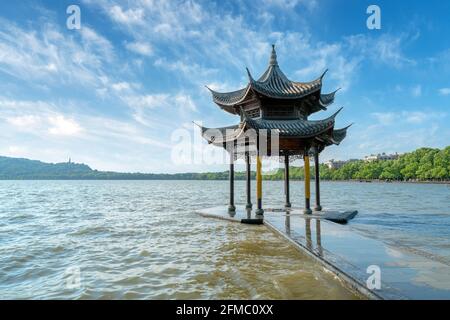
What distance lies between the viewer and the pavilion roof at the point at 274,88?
14.9 meters

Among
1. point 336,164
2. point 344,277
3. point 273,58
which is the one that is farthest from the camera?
point 336,164

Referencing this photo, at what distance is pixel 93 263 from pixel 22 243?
5613mm

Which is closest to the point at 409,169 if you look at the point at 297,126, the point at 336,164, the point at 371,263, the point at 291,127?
the point at 336,164

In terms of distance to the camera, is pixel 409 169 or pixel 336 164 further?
pixel 336 164

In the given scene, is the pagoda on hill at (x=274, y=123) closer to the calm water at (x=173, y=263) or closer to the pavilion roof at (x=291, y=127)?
the pavilion roof at (x=291, y=127)

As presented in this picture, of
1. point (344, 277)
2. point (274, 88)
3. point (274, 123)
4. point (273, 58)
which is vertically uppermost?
point (273, 58)

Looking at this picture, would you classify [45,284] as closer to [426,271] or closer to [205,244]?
[205,244]

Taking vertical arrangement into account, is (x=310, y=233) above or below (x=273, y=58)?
below

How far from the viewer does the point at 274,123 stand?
14.9 m

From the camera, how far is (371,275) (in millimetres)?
5918

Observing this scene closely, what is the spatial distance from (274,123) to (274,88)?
6.47 ft

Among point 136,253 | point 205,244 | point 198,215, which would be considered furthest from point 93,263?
point 198,215

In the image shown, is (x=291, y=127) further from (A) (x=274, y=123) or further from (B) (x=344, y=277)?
(B) (x=344, y=277)

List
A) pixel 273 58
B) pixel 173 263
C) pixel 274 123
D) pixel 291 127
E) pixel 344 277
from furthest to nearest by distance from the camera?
pixel 273 58 → pixel 274 123 → pixel 291 127 → pixel 173 263 → pixel 344 277
